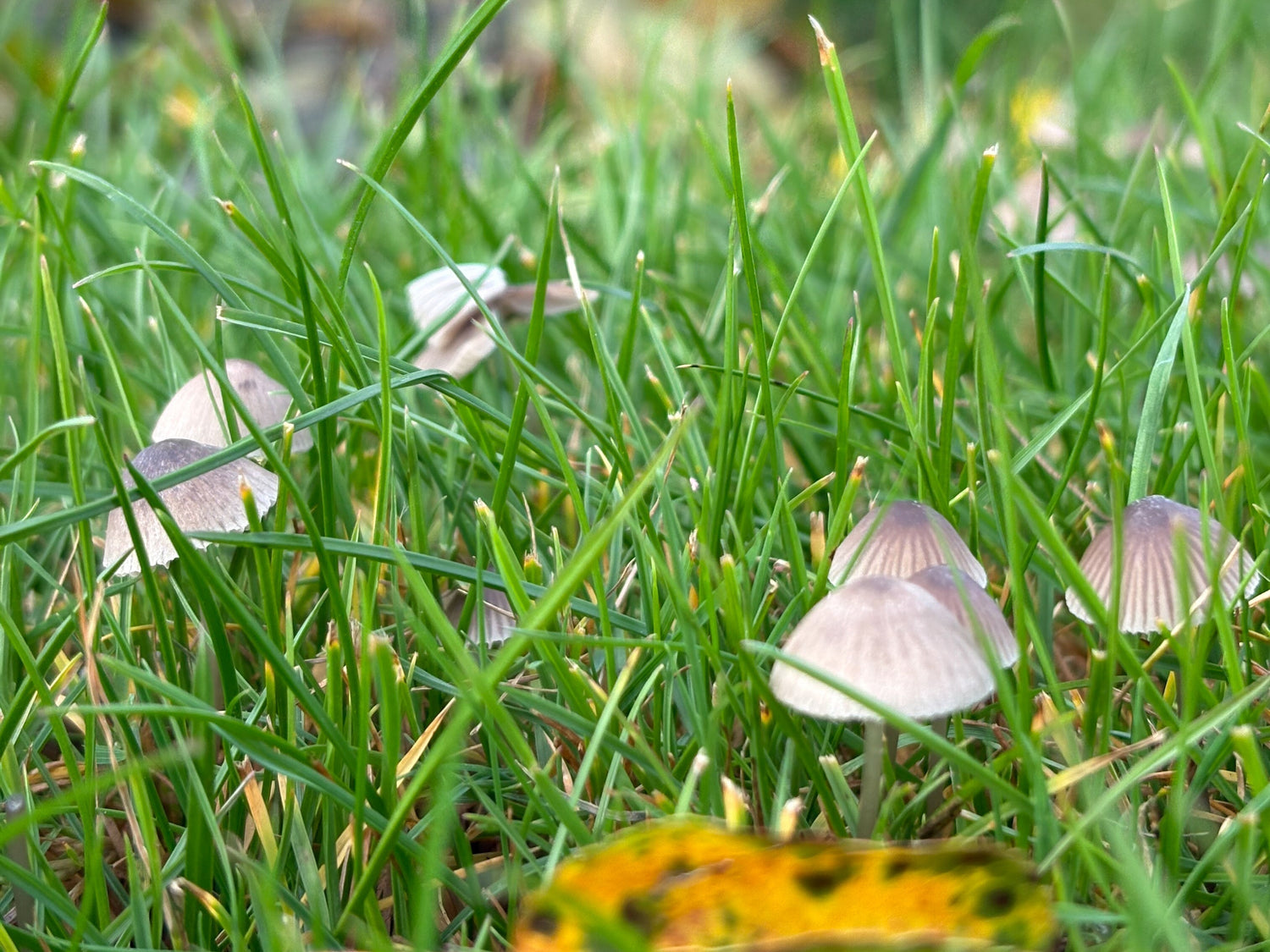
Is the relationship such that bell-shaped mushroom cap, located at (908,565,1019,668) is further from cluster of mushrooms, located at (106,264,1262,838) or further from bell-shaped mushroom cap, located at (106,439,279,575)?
bell-shaped mushroom cap, located at (106,439,279,575)

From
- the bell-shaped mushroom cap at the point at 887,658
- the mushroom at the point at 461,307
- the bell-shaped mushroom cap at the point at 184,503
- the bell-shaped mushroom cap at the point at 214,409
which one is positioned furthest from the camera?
the mushroom at the point at 461,307

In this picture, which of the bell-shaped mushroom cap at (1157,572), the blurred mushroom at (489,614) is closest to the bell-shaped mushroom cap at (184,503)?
the blurred mushroom at (489,614)

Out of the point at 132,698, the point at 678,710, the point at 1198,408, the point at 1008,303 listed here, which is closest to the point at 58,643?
the point at 132,698

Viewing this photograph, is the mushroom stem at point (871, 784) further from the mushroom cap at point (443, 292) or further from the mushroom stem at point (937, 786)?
the mushroom cap at point (443, 292)

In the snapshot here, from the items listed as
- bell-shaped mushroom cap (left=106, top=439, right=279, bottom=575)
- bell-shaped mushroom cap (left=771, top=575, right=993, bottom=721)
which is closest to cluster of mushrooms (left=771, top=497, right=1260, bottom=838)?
bell-shaped mushroom cap (left=771, top=575, right=993, bottom=721)

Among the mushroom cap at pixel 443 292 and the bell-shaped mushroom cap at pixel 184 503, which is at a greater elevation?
the mushroom cap at pixel 443 292
